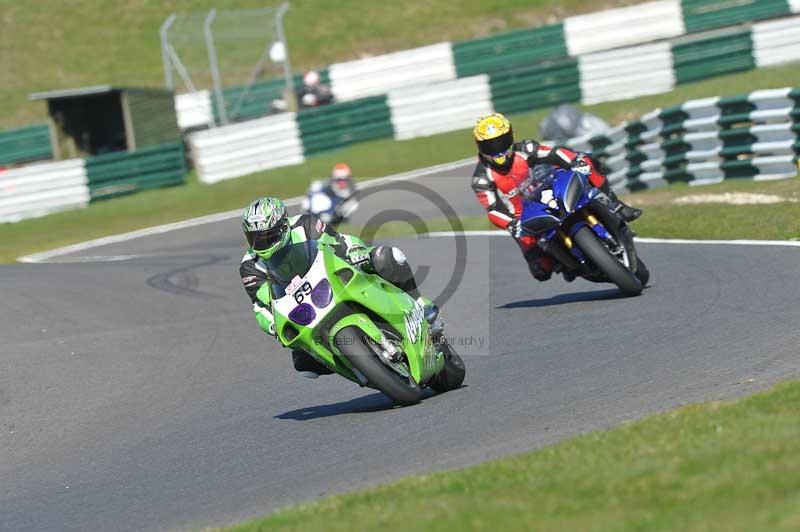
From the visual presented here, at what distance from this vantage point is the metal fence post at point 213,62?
26.5 meters

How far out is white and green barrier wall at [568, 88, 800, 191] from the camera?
16.5 metres

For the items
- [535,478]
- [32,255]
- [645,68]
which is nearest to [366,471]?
[535,478]

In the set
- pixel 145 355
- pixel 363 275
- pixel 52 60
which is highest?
pixel 52 60

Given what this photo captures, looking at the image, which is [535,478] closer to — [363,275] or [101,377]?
[363,275]

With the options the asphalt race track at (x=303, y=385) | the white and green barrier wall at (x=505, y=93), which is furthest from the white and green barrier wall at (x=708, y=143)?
the white and green barrier wall at (x=505, y=93)

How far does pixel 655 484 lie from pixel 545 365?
3.80m

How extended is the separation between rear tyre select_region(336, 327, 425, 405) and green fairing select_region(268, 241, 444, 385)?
3 centimetres

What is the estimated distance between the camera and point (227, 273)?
647 inches

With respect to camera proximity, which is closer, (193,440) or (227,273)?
(193,440)

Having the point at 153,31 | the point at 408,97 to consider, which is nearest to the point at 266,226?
the point at 408,97

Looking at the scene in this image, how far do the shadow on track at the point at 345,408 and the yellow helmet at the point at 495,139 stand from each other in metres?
2.91

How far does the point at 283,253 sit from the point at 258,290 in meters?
0.54

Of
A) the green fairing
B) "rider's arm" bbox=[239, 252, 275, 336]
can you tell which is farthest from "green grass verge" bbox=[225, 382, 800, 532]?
"rider's arm" bbox=[239, 252, 275, 336]

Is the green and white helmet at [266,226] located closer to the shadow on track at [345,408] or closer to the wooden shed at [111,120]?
the shadow on track at [345,408]
